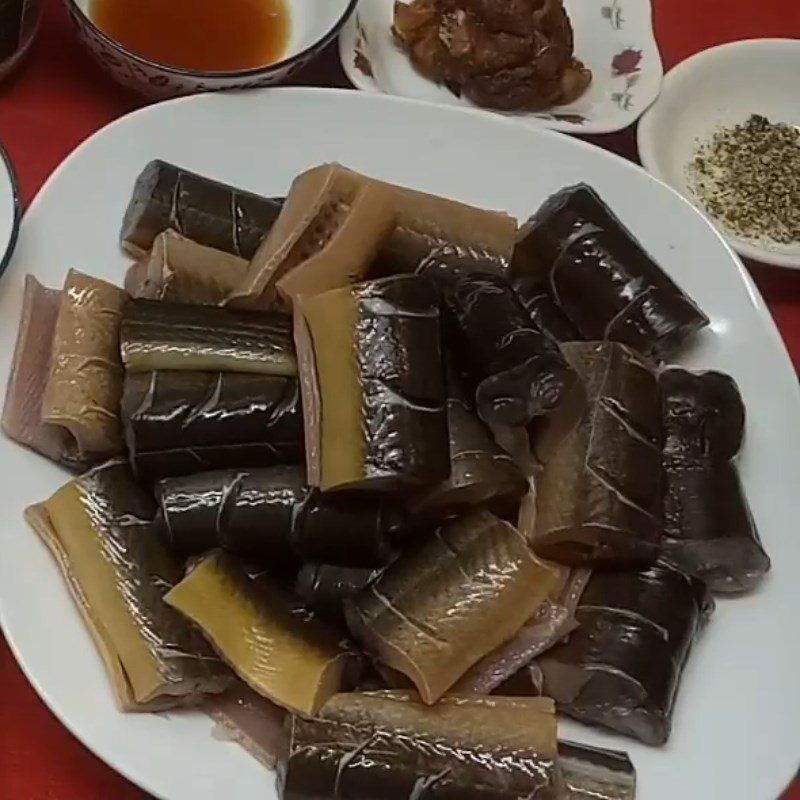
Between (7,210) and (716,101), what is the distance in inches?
49.8

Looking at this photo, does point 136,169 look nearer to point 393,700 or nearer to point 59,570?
point 59,570

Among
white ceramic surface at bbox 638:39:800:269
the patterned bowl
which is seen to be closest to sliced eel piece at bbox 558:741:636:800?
white ceramic surface at bbox 638:39:800:269

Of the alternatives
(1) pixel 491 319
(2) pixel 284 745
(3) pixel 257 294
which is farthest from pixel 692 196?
(2) pixel 284 745

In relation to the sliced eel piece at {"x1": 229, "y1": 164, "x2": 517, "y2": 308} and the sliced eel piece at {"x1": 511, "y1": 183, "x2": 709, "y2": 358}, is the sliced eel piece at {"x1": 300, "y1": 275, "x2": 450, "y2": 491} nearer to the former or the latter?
the sliced eel piece at {"x1": 229, "y1": 164, "x2": 517, "y2": 308}

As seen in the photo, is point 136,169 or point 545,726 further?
point 136,169

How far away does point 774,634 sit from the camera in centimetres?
160

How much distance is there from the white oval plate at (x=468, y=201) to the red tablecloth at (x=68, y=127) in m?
0.15

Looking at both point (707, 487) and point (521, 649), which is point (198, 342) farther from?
point (707, 487)

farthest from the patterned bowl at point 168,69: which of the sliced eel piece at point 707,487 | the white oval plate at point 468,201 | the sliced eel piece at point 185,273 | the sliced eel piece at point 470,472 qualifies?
the sliced eel piece at point 707,487

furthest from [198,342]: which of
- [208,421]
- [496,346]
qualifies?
[496,346]

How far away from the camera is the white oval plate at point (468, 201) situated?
142cm

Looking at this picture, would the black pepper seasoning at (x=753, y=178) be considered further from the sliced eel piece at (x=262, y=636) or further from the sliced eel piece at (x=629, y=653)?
the sliced eel piece at (x=262, y=636)

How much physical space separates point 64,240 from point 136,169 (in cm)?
15

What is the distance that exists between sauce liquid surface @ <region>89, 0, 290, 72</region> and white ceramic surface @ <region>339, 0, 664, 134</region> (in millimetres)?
139
